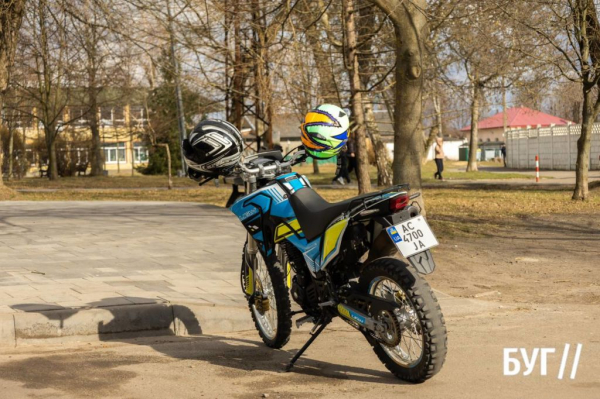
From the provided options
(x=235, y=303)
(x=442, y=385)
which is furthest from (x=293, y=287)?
(x=235, y=303)

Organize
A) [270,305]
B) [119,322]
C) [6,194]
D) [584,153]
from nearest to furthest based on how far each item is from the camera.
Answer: [270,305]
[119,322]
[584,153]
[6,194]

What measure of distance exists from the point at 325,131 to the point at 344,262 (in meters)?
0.88

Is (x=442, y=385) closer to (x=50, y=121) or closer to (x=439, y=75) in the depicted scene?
(x=439, y=75)

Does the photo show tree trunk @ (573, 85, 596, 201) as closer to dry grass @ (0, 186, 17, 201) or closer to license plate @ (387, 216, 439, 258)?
dry grass @ (0, 186, 17, 201)

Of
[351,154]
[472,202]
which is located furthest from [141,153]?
[472,202]

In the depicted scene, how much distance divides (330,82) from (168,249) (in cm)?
1064

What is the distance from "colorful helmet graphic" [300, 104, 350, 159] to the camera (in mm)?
5637

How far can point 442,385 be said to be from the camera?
4.89 meters

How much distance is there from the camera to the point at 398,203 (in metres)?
4.86

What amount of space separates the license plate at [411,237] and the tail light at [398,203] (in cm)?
9

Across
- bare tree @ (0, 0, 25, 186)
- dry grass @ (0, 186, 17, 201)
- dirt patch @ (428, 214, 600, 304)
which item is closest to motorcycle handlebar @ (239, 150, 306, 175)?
dirt patch @ (428, 214, 600, 304)

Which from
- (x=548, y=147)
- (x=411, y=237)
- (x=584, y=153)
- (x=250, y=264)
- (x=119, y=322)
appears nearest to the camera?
(x=411, y=237)

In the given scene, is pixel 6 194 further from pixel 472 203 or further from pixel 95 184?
pixel 472 203

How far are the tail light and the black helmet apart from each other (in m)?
1.45
